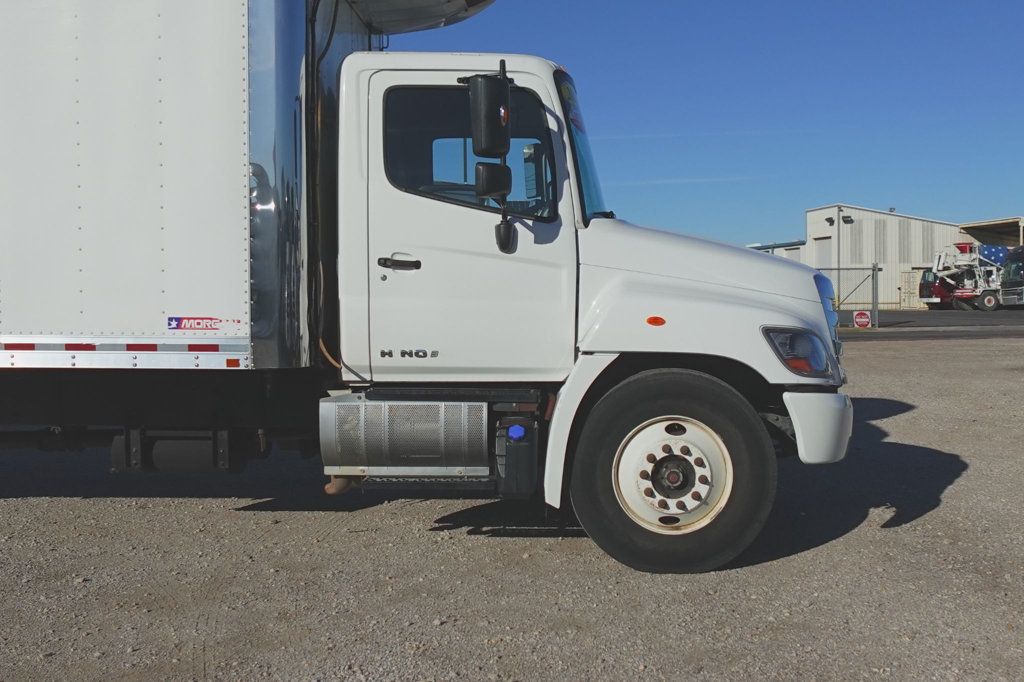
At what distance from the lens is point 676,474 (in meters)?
4.75

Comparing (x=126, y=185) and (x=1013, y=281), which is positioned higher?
(x=1013, y=281)

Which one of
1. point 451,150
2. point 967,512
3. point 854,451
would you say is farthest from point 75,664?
point 854,451

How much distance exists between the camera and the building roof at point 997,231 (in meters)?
52.5

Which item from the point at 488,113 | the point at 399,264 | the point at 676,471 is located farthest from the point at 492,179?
the point at 676,471

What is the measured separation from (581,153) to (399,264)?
4.03ft

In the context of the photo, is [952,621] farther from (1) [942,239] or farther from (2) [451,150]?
(1) [942,239]

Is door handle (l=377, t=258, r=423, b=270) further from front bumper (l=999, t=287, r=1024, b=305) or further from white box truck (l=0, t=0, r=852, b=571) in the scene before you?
front bumper (l=999, t=287, r=1024, b=305)

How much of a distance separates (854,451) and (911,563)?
3.33m

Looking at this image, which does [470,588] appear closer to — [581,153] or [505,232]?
[505,232]

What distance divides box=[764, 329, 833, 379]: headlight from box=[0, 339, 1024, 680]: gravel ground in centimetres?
112

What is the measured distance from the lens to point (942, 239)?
182 feet

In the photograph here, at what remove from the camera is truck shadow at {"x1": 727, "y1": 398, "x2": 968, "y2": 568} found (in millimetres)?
5461

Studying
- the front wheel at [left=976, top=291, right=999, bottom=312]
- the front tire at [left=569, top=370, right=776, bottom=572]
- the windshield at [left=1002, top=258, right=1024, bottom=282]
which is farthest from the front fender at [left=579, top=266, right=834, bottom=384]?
the windshield at [left=1002, top=258, right=1024, bottom=282]

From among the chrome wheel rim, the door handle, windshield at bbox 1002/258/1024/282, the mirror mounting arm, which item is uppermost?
windshield at bbox 1002/258/1024/282
